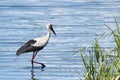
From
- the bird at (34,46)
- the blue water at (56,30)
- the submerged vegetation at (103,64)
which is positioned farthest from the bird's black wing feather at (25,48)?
the submerged vegetation at (103,64)

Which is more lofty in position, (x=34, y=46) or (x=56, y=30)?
(x=34, y=46)

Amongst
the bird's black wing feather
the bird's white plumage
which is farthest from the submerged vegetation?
the bird's white plumage

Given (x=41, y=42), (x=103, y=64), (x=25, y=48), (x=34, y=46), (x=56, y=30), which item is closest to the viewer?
(x=103, y=64)

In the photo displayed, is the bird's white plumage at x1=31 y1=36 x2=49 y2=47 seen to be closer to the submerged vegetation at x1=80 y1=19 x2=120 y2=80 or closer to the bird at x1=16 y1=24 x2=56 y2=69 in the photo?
the bird at x1=16 y1=24 x2=56 y2=69

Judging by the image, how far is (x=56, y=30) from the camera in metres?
20.7

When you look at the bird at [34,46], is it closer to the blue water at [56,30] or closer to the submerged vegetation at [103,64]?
the blue water at [56,30]

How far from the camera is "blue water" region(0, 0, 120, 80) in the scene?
15073 millimetres

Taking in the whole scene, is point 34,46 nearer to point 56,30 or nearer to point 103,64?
point 56,30

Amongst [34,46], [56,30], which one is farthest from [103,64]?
[56,30]

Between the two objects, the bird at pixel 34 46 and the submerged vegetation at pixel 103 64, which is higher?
the submerged vegetation at pixel 103 64

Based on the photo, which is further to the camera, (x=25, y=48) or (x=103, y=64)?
(x=25, y=48)

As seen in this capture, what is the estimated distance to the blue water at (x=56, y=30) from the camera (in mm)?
15073

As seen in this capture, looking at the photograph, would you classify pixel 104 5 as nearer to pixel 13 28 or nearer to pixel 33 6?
pixel 33 6

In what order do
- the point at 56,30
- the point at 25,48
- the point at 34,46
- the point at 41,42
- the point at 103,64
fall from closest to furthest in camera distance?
1. the point at 103,64
2. the point at 25,48
3. the point at 34,46
4. the point at 41,42
5. the point at 56,30
